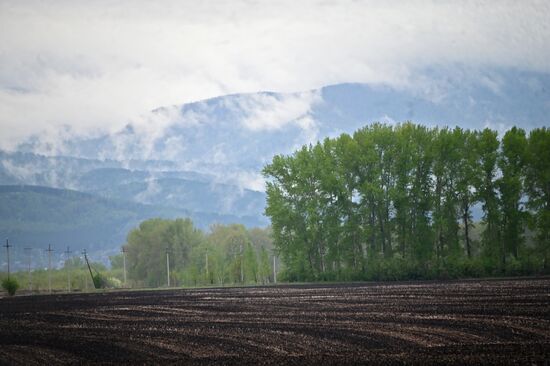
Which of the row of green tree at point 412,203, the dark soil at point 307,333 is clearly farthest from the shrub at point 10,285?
the dark soil at point 307,333

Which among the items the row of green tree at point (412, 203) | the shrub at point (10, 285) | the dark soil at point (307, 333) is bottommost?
the dark soil at point (307, 333)

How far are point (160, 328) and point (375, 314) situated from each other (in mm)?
10413

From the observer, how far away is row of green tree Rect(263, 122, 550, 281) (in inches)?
3629

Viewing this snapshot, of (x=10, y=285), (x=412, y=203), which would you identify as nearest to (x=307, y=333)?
(x=412, y=203)

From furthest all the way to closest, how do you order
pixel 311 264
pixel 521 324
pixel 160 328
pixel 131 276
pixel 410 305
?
pixel 131 276 → pixel 311 264 → pixel 410 305 → pixel 160 328 → pixel 521 324

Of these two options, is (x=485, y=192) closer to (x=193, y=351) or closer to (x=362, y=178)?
(x=362, y=178)

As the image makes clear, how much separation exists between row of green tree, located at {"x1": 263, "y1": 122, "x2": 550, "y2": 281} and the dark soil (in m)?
42.4

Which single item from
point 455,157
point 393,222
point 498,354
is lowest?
point 498,354

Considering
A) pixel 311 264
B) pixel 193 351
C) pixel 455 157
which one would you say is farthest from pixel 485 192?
pixel 193 351

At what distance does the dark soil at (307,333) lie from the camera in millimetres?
27406

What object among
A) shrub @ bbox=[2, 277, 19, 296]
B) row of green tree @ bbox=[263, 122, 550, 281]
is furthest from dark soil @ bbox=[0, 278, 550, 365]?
shrub @ bbox=[2, 277, 19, 296]

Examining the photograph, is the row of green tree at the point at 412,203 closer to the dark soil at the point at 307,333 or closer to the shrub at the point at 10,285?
the shrub at the point at 10,285

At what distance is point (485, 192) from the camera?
94562 millimetres

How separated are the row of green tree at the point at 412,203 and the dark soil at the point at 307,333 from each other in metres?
42.4
